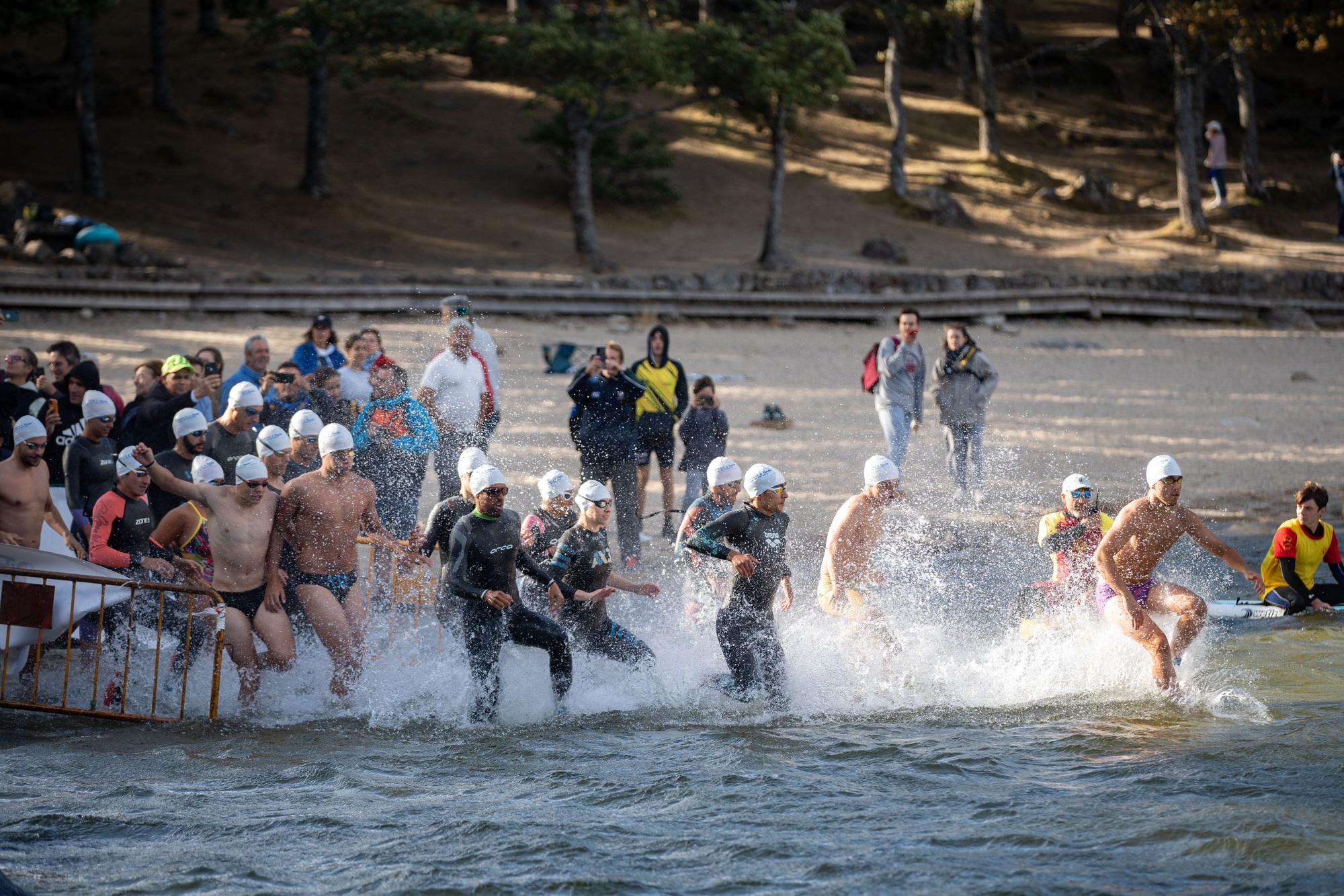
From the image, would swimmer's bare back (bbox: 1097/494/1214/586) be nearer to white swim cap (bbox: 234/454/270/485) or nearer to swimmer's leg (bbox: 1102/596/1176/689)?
swimmer's leg (bbox: 1102/596/1176/689)

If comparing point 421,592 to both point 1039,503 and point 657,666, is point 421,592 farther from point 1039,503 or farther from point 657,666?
point 1039,503

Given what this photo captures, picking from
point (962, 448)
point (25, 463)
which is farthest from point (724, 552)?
point (962, 448)

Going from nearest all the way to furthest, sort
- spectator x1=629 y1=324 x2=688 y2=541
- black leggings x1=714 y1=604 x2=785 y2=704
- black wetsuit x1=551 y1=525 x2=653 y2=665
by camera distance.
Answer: black leggings x1=714 y1=604 x2=785 y2=704 → black wetsuit x1=551 y1=525 x2=653 y2=665 → spectator x1=629 y1=324 x2=688 y2=541

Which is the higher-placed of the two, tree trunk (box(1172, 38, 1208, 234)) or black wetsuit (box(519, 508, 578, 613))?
tree trunk (box(1172, 38, 1208, 234))

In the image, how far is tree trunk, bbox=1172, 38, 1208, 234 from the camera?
30.2 m

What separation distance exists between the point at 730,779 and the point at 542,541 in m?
2.05

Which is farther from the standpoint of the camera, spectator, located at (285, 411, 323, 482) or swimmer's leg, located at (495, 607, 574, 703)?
spectator, located at (285, 411, 323, 482)

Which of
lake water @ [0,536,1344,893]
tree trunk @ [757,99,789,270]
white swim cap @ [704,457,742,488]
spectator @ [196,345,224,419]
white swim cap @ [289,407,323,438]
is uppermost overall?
tree trunk @ [757,99,789,270]

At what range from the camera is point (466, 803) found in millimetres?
6938

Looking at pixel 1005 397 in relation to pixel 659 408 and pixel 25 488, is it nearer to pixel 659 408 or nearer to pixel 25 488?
pixel 659 408

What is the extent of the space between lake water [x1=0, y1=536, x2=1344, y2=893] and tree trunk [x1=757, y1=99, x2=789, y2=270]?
18841 mm

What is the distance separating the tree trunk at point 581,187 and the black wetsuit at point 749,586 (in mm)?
19847

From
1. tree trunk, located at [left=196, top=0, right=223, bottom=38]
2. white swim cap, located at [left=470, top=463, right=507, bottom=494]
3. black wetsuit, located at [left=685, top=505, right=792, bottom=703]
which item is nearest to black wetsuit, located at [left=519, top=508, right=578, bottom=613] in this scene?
white swim cap, located at [left=470, top=463, right=507, bottom=494]

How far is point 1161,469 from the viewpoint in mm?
8352
